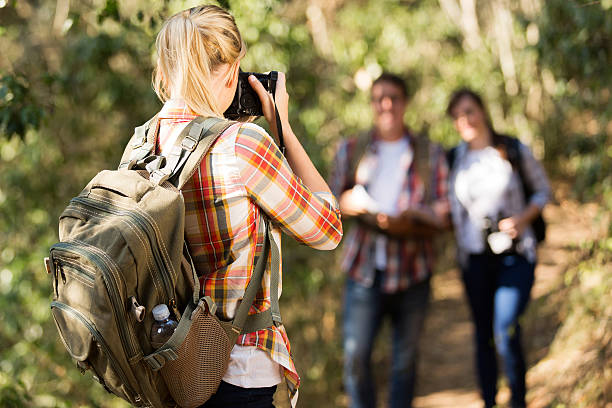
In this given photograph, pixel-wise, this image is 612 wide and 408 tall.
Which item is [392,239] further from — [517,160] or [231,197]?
[231,197]

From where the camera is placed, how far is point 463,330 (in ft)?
22.5

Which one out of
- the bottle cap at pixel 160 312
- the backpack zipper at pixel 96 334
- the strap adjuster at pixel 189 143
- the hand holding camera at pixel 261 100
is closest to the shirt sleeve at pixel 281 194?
the strap adjuster at pixel 189 143

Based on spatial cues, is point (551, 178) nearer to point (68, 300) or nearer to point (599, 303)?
point (599, 303)

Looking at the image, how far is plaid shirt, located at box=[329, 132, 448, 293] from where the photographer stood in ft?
12.2

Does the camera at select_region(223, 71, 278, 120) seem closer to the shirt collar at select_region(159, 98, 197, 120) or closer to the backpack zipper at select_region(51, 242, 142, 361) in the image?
the shirt collar at select_region(159, 98, 197, 120)

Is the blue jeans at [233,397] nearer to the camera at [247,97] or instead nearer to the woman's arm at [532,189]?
the camera at [247,97]

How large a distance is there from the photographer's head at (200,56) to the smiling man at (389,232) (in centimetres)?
197

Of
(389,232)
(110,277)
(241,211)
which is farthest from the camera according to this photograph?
(389,232)

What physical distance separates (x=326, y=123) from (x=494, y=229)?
91.9 inches

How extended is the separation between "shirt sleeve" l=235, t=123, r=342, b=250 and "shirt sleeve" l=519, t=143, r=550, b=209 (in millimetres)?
2282

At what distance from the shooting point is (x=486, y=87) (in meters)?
6.52

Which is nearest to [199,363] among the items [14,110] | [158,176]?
[158,176]

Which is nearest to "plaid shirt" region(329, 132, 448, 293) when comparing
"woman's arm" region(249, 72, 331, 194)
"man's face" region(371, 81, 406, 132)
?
"man's face" region(371, 81, 406, 132)

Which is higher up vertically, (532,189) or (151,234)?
(151,234)
